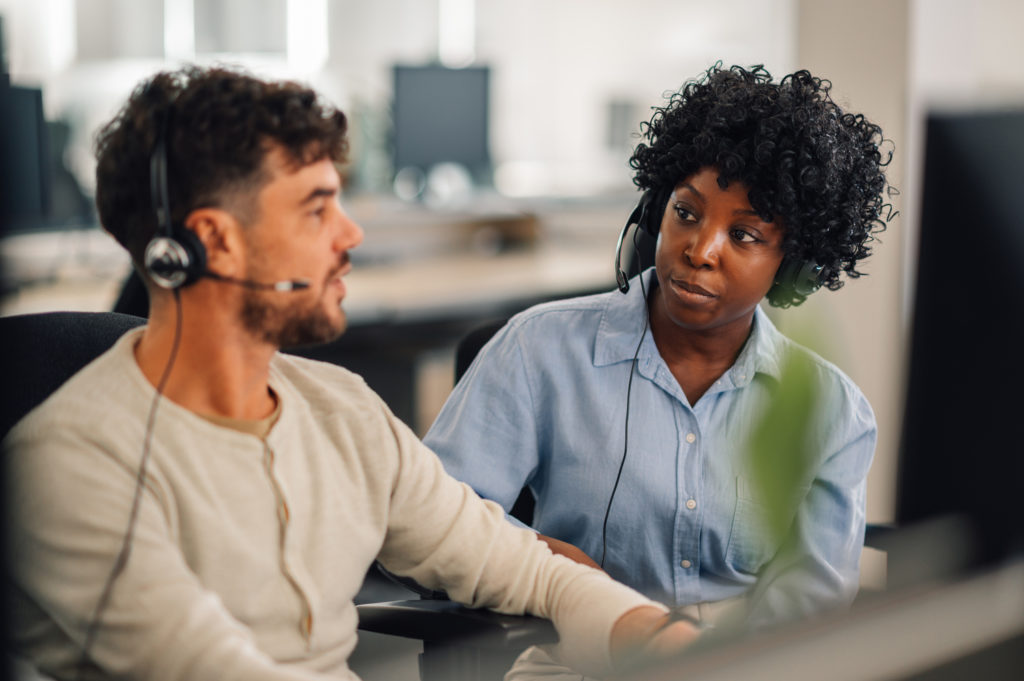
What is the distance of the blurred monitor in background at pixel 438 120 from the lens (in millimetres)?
3990

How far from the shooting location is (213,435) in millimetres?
752

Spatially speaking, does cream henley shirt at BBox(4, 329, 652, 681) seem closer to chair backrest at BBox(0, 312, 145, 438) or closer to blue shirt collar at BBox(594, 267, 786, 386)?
chair backrest at BBox(0, 312, 145, 438)

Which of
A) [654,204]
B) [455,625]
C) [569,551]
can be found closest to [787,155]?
[654,204]

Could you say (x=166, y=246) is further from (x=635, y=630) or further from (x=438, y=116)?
(x=438, y=116)

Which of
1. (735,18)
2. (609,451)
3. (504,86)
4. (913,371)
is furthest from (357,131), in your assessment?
(913,371)

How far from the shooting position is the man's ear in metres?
0.72

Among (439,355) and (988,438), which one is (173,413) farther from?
(439,355)

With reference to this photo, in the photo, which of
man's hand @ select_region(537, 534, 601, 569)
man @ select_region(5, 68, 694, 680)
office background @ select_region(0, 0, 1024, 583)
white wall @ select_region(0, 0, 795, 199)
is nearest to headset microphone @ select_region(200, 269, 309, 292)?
man @ select_region(5, 68, 694, 680)

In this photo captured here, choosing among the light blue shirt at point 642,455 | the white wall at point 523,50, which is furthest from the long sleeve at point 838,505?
the white wall at point 523,50

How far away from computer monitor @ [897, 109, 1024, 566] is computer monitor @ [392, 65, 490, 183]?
11.9ft

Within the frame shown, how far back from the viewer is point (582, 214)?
4.55 meters

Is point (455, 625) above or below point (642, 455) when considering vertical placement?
below

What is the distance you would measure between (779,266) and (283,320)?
0.64 m

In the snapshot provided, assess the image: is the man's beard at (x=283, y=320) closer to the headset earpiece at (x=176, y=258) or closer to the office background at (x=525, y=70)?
the headset earpiece at (x=176, y=258)
